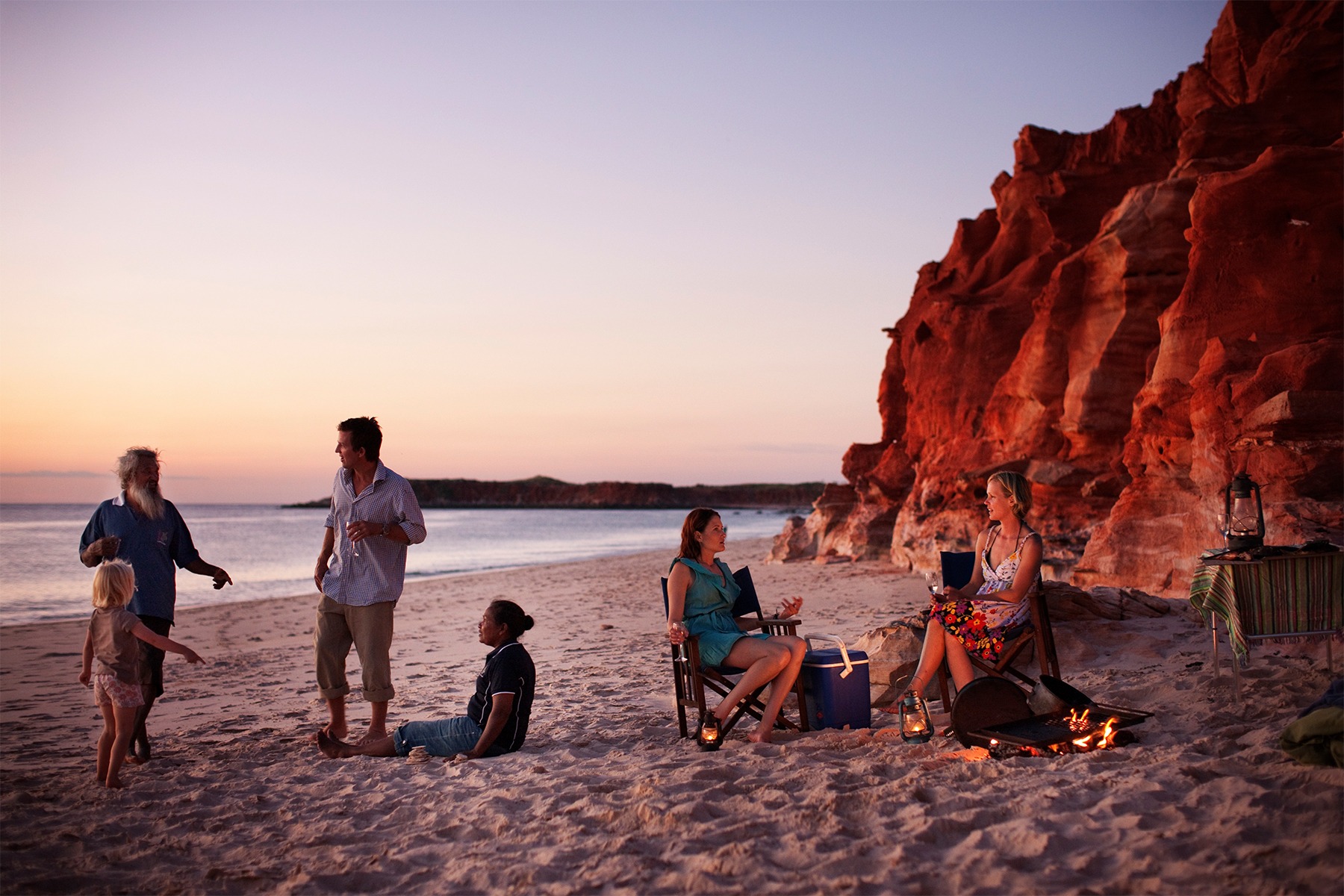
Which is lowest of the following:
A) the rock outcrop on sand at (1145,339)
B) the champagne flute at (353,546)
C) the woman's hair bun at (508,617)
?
the woman's hair bun at (508,617)

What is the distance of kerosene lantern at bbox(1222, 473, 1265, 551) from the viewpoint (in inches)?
172

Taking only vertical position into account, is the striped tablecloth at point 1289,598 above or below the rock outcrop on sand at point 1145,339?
below

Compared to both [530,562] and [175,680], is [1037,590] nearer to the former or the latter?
[175,680]

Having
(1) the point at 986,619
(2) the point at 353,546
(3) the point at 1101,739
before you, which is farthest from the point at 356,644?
(3) the point at 1101,739

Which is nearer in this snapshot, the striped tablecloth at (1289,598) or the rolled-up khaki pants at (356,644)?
the striped tablecloth at (1289,598)

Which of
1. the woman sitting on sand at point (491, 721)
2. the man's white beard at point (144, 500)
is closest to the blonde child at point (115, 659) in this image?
the man's white beard at point (144, 500)

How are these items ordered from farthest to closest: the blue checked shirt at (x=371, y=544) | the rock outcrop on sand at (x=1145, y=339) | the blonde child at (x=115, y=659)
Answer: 1. the rock outcrop on sand at (x=1145, y=339)
2. the blue checked shirt at (x=371, y=544)
3. the blonde child at (x=115, y=659)

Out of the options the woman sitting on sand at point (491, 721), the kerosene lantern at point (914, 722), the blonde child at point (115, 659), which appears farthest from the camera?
the woman sitting on sand at point (491, 721)

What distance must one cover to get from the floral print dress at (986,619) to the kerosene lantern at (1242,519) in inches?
37.7

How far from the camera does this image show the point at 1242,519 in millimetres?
4840

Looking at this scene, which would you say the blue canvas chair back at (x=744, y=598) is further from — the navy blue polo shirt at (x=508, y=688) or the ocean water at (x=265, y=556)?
the ocean water at (x=265, y=556)

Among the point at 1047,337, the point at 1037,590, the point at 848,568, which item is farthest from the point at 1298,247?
the point at 848,568

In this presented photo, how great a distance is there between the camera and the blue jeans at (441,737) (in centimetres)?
452

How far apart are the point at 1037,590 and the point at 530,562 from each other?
23418 mm
